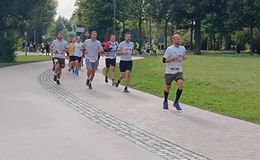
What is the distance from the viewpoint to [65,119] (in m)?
9.12

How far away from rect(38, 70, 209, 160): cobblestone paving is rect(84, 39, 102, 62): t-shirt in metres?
3.40

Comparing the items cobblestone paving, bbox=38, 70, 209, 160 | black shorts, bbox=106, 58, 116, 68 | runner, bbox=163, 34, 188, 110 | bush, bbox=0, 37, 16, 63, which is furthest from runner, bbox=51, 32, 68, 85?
bush, bbox=0, 37, 16, 63

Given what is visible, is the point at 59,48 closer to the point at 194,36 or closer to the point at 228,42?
the point at 194,36

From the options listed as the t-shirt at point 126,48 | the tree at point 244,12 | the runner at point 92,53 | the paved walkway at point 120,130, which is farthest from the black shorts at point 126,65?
the tree at point 244,12

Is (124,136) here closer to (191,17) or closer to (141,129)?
(141,129)

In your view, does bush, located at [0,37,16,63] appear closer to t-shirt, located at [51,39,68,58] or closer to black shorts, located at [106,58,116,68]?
t-shirt, located at [51,39,68,58]

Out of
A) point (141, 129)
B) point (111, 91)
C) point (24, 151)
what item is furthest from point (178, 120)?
point (111, 91)

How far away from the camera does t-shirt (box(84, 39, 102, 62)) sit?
15.4 m

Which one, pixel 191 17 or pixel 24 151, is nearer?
pixel 24 151

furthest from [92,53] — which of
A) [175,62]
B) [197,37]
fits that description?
[197,37]

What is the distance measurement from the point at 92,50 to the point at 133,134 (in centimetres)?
806

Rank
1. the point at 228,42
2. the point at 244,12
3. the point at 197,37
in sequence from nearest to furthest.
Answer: the point at 244,12 → the point at 197,37 → the point at 228,42

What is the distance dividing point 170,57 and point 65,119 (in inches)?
117

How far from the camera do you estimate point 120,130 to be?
8047mm
